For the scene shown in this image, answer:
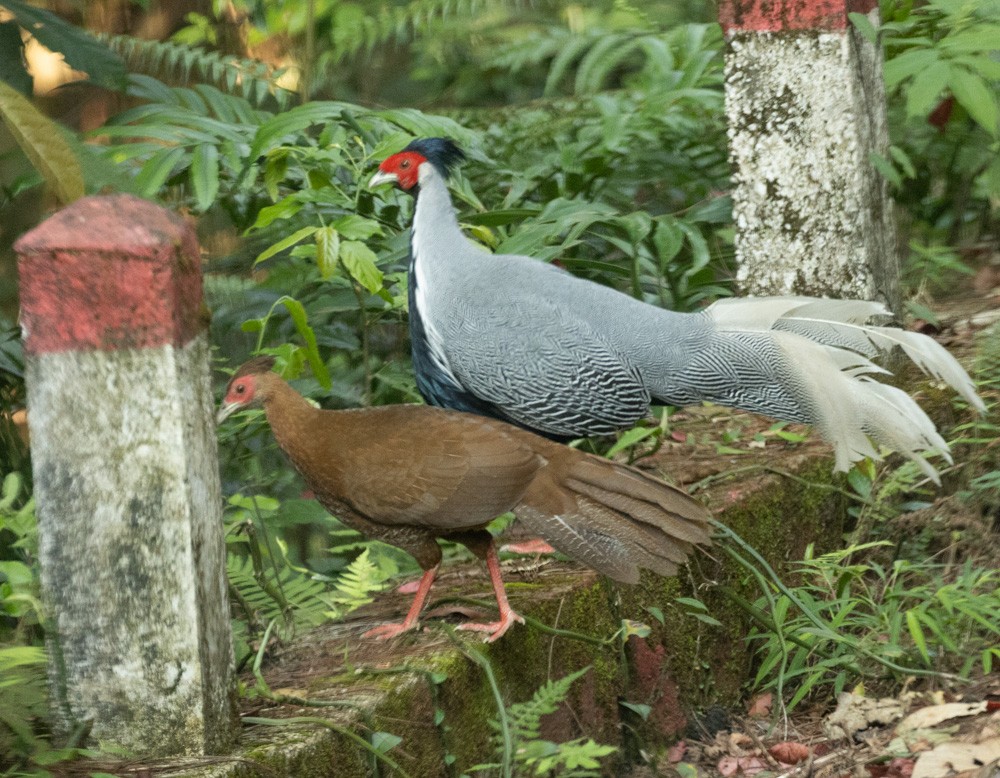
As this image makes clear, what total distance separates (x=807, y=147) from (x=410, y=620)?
2.33 meters

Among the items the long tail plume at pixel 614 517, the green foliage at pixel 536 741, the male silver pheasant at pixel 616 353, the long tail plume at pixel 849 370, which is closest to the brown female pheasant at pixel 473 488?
the long tail plume at pixel 614 517

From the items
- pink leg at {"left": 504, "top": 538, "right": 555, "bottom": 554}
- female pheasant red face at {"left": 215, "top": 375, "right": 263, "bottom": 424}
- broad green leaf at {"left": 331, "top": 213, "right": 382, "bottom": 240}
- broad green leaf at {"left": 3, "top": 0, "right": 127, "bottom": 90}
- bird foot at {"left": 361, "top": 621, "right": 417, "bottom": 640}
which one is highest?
broad green leaf at {"left": 3, "top": 0, "right": 127, "bottom": 90}

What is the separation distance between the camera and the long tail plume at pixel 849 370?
3.47 m

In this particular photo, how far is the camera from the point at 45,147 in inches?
115

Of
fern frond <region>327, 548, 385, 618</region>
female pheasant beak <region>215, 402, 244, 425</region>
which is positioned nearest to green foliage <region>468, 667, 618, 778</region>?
fern frond <region>327, 548, 385, 618</region>

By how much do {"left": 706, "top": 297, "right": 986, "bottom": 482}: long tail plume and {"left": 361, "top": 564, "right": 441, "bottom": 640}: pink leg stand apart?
3.66 ft

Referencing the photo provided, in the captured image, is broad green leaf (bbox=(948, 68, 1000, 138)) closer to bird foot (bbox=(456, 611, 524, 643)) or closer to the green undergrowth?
the green undergrowth

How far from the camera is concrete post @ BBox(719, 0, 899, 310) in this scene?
14.8 feet

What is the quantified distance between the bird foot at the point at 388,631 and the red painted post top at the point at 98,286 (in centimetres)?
114

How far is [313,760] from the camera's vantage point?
249 centimetres

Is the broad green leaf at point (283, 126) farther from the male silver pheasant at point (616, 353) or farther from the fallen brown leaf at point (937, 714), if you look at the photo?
the fallen brown leaf at point (937, 714)

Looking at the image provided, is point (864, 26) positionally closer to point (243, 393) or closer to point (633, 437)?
point (633, 437)

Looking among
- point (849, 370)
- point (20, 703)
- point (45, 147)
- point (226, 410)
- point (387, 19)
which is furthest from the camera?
point (387, 19)

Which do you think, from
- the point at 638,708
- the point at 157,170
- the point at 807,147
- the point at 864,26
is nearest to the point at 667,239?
the point at 807,147
